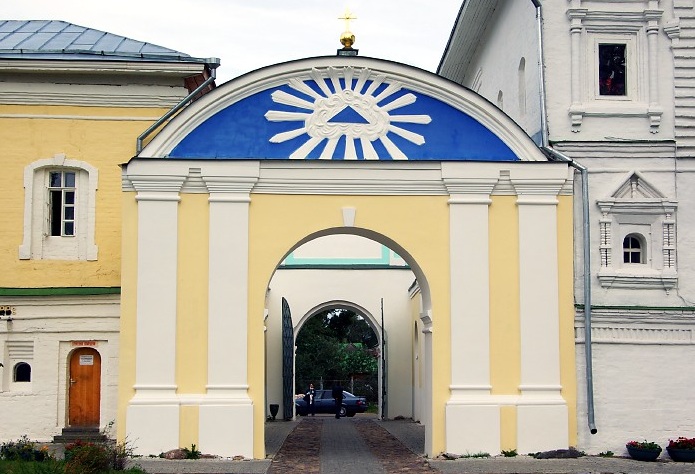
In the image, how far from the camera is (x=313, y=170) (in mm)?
17047

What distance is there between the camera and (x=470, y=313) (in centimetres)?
1692

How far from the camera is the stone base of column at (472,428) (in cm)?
1653

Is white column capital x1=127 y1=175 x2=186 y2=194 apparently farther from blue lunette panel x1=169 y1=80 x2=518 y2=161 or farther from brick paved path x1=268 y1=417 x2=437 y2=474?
brick paved path x1=268 y1=417 x2=437 y2=474

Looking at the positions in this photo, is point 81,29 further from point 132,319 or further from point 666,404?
point 666,404

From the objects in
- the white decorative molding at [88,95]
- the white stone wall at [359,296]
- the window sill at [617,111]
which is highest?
the white decorative molding at [88,95]

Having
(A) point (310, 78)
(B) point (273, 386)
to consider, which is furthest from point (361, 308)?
(A) point (310, 78)

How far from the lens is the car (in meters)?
35.2

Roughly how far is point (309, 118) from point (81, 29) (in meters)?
7.16

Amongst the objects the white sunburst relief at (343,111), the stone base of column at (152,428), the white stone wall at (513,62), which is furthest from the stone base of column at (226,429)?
the white stone wall at (513,62)

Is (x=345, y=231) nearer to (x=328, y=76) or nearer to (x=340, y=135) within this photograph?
(x=340, y=135)

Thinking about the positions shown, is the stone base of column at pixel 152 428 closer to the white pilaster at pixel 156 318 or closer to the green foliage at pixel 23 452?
the white pilaster at pixel 156 318

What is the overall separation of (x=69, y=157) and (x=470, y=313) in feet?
26.6

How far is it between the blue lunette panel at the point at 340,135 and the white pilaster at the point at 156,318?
834mm

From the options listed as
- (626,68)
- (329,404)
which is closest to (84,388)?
(626,68)
